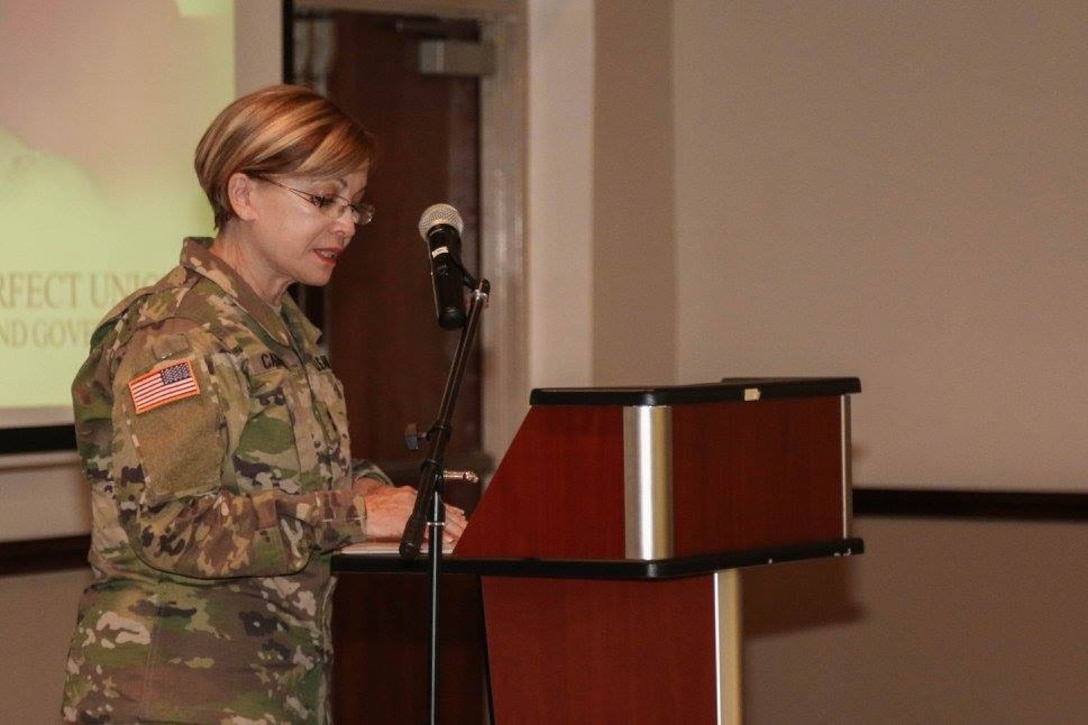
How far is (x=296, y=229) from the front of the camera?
215 cm

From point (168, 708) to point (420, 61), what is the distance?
3010 millimetres

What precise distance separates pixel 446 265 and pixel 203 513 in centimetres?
43

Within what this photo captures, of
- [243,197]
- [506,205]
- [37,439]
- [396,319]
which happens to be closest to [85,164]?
[37,439]

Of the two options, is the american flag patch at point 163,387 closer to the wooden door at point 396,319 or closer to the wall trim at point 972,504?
the wooden door at point 396,319

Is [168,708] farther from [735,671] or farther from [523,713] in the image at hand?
[735,671]

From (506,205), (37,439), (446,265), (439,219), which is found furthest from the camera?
(506,205)

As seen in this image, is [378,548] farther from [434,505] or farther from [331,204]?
[331,204]

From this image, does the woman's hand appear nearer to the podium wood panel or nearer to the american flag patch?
the podium wood panel

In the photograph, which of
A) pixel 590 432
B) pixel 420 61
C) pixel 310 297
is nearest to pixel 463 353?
pixel 590 432

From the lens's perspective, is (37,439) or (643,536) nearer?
(643,536)

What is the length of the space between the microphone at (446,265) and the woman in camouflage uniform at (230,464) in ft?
0.42

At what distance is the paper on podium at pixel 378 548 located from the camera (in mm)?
2053

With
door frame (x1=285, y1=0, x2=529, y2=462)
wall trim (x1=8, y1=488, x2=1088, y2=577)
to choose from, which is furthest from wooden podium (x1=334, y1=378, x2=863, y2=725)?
door frame (x1=285, y1=0, x2=529, y2=462)

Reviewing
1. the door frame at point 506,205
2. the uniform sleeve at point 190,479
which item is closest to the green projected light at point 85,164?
the door frame at point 506,205
